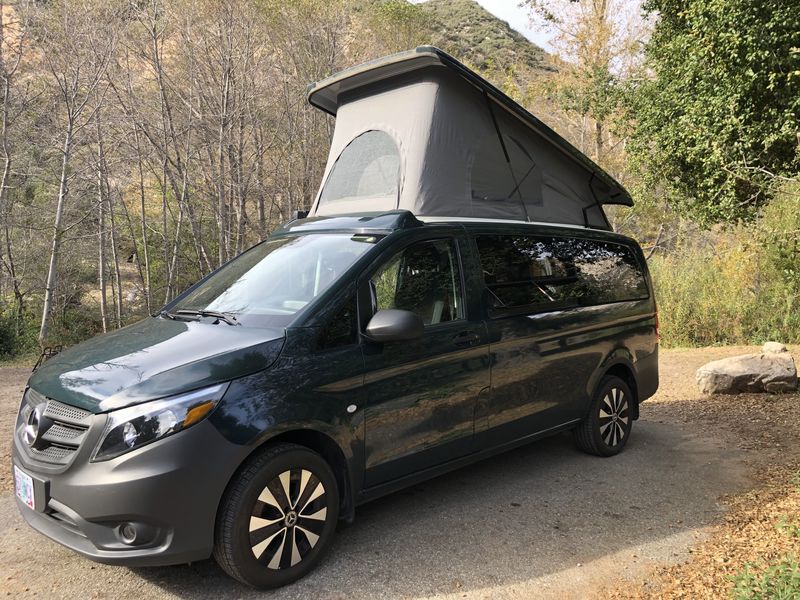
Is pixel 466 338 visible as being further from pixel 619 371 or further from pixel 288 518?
pixel 619 371

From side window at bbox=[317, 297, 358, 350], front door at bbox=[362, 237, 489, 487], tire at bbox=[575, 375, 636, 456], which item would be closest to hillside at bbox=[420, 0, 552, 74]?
tire at bbox=[575, 375, 636, 456]

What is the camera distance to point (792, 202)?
889 centimetres

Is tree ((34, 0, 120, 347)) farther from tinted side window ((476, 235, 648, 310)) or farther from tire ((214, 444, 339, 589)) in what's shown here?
tire ((214, 444, 339, 589))

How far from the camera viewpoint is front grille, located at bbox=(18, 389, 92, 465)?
2944mm

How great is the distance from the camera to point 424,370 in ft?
12.3

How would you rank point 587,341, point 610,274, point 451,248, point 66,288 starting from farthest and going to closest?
point 66,288 → point 610,274 → point 587,341 → point 451,248

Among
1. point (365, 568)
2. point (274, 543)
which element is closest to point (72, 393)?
point (274, 543)

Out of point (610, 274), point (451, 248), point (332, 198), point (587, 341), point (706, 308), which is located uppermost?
point (332, 198)

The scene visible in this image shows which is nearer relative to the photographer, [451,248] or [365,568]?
[365,568]

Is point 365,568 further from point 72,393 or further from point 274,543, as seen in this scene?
point 72,393

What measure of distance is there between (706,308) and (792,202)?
218 inches

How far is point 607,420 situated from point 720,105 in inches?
267

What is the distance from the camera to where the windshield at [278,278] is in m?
3.62

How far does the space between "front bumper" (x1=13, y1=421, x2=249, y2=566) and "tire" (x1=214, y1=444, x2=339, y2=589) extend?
0.32ft
